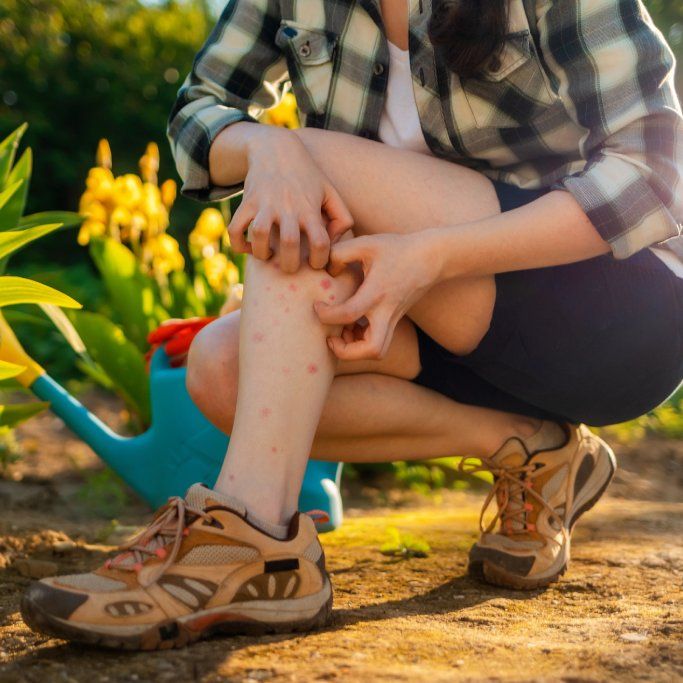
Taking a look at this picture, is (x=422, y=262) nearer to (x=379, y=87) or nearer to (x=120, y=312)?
(x=379, y=87)

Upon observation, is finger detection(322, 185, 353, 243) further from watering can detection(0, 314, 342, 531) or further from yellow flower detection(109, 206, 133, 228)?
yellow flower detection(109, 206, 133, 228)

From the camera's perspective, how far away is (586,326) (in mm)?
1387

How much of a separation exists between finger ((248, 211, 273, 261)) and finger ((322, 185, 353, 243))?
10 centimetres

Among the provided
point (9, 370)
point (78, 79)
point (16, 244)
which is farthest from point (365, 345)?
point (78, 79)

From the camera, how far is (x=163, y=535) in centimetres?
116

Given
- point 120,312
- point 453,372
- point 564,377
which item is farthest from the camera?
point 120,312

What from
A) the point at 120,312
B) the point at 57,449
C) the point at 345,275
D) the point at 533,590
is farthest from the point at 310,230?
the point at 57,449

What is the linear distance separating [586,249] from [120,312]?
1.67m

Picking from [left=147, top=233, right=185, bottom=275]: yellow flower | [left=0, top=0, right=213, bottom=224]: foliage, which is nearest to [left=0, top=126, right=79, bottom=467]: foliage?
[left=147, top=233, right=185, bottom=275]: yellow flower

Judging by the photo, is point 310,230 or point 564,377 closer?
point 310,230

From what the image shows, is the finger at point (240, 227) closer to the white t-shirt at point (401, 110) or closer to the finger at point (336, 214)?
the finger at point (336, 214)

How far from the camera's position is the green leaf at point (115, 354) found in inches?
93.0

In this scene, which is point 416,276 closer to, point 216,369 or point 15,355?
point 216,369

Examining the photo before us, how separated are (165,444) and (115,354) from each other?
48 centimetres
